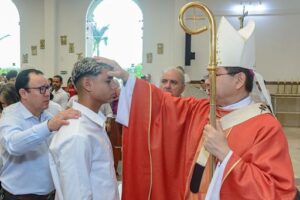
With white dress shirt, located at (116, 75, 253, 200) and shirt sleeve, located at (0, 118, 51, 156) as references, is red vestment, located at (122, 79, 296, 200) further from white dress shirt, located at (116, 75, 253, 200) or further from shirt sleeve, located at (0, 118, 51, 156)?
shirt sleeve, located at (0, 118, 51, 156)

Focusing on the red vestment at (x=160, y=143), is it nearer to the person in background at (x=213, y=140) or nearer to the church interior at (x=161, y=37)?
the person in background at (x=213, y=140)

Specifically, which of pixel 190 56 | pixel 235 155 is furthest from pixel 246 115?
pixel 190 56

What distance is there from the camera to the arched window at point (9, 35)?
37.4 ft

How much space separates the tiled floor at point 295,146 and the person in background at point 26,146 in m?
3.86

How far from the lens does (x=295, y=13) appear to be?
10.2 m

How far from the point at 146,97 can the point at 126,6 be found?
9.34 metres

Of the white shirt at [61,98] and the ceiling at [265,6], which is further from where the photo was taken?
the ceiling at [265,6]

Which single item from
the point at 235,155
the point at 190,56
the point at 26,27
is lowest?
the point at 235,155

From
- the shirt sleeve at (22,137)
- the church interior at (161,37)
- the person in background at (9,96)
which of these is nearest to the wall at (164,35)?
the church interior at (161,37)

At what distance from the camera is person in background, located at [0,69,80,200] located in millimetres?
1961

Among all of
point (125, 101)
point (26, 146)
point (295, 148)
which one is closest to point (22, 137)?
point (26, 146)

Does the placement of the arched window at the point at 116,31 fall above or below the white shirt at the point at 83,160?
above

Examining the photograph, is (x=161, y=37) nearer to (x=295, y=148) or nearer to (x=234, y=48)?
Result: (x=295, y=148)

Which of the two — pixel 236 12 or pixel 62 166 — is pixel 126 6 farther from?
pixel 62 166
